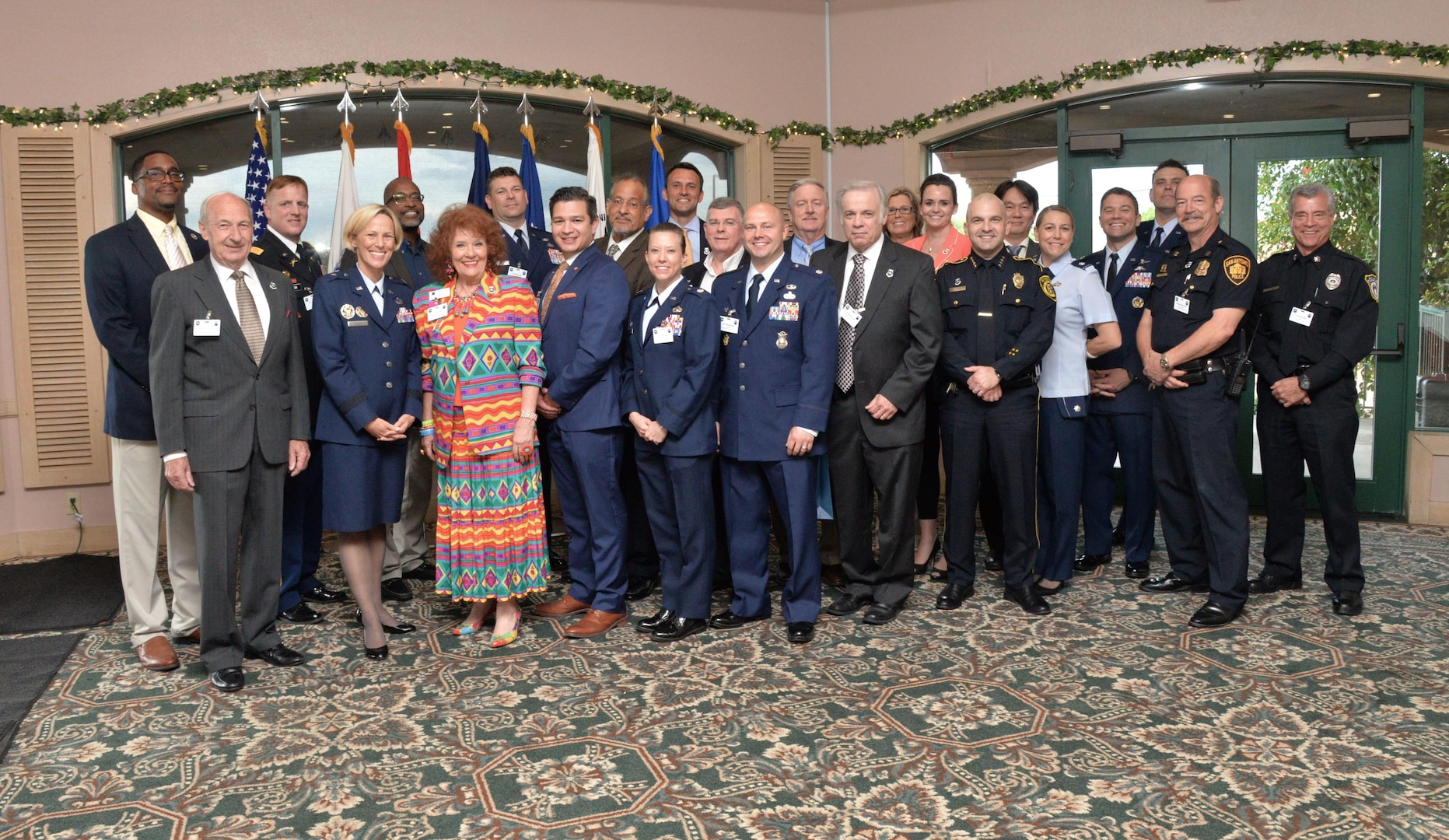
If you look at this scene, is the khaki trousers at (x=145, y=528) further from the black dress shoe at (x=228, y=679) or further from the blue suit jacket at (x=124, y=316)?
the black dress shoe at (x=228, y=679)

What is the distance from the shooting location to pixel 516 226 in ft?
16.8

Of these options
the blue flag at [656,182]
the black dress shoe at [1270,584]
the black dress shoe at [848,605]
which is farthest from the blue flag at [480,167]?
the black dress shoe at [1270,584]

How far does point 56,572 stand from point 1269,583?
5772mm

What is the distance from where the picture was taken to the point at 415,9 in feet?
20.6

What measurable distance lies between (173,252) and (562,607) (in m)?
2.04

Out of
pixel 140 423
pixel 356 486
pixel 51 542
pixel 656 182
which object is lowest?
pixel 51 542

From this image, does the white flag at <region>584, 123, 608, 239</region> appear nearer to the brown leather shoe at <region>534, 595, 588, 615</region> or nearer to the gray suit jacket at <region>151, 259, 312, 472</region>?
the brown leather shoe at <region>534, 595, 588, 615</region>

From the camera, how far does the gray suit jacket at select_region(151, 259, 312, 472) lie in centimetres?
354

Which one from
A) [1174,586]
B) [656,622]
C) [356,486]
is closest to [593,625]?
[656,622]

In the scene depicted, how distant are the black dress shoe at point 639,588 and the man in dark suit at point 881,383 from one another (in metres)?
0.93

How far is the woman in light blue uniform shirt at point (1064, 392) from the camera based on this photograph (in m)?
4.47

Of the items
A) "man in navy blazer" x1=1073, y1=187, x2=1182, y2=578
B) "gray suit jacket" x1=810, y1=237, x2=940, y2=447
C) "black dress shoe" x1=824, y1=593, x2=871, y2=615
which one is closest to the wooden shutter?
"black dress shoe" x1=824, y1=593, x2=871, y2=615

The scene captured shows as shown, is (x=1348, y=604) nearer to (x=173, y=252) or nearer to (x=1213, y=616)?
(x=1213, y=616)

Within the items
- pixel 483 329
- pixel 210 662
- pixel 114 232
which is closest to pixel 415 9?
pixel 114 232
